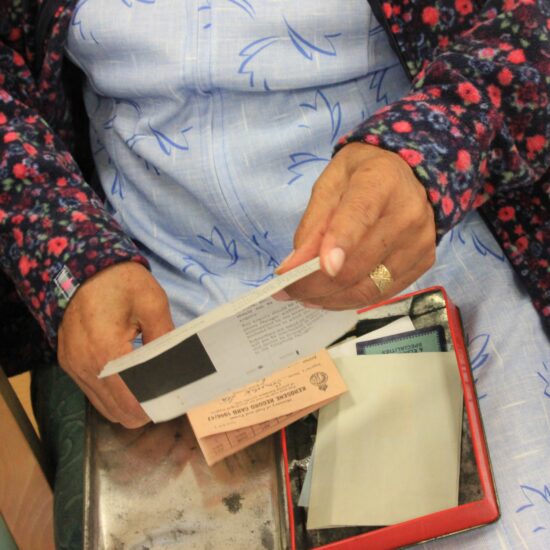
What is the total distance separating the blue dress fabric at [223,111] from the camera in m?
0.66

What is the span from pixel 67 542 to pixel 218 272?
0.32 meters

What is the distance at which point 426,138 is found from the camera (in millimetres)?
553

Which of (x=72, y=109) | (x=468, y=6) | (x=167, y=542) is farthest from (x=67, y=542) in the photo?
(x=468, y=6)

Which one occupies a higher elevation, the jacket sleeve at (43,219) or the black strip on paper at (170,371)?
the jacket sleeve at (43,219)

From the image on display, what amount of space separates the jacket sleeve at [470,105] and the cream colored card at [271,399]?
18 centimetres

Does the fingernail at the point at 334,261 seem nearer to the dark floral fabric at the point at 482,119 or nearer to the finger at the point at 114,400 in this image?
the dark floral fabric at the point at 482,119

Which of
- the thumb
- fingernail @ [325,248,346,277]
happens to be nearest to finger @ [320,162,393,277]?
fingernail @ [325,248,346,277]

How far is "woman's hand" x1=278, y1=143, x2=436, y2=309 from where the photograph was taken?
47cm

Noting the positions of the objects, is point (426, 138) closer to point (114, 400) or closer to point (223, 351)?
point (223, 351)

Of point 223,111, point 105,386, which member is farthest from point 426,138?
point 105,386

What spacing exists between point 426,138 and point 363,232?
13 centimetres

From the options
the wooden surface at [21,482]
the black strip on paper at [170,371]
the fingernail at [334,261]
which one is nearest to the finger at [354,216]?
the fingernail at [334,261]

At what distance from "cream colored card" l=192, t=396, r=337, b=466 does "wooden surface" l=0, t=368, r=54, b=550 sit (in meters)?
0.20

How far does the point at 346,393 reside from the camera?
2.01ft
